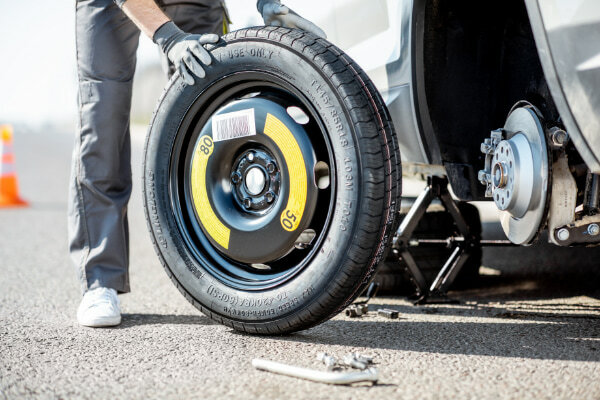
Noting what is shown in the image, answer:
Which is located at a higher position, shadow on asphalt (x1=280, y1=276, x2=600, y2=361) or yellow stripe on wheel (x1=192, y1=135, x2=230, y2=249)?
yellow stripe on wheel (x1=192, y1=135, x2=230, y2=249)

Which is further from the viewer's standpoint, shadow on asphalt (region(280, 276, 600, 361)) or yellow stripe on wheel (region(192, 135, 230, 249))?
yellow stripe on wheel (region(192, 135, 230, 249))

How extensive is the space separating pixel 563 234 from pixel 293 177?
905mm

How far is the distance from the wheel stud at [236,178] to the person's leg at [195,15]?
823mm

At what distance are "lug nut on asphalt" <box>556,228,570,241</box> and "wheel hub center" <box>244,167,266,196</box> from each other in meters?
1.01

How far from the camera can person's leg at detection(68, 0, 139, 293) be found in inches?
101

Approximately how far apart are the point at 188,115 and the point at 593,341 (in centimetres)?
165

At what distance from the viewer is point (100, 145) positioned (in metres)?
2.59

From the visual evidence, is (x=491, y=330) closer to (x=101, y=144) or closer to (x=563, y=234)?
(x=563, y=234)

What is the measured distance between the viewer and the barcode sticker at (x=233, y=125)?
7.20 feet

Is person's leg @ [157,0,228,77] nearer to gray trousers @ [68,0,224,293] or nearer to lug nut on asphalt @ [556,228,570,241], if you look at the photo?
gray trousers @ [68,0,224,293]

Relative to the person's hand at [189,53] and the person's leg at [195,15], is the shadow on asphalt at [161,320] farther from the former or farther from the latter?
the person's leg at [195,15]

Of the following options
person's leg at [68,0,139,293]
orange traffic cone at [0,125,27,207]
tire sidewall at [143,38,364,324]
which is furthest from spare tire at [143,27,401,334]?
orange traffic cone at [0,125,27,207]

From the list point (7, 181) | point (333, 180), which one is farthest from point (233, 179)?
point (7, 181)

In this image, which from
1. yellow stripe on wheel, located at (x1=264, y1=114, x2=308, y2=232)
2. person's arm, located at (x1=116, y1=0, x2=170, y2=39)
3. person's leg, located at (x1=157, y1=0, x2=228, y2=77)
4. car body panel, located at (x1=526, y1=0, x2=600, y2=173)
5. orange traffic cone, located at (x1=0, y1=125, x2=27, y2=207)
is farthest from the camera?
orange traffic cone, located at (x1=0, y1=125, x2=27, y2=207)
